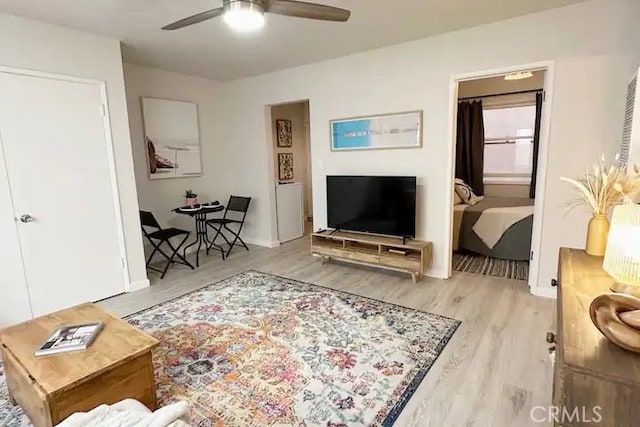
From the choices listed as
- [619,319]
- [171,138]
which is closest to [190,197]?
[171,138]

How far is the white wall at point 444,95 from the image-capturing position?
9.12 feet

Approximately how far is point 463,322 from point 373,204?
158cm

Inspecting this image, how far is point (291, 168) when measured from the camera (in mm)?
6695

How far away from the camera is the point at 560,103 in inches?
116

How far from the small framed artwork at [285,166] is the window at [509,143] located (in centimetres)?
350

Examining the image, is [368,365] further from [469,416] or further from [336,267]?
[336,267]

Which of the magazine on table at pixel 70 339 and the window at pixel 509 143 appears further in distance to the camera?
the window at pixel 509 143

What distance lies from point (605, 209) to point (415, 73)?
2349 millimetres

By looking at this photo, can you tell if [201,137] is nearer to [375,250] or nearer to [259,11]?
[375,250]

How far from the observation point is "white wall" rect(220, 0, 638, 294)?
109 inches

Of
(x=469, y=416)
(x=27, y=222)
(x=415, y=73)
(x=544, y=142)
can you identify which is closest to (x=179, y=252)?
(x=27, y=222)

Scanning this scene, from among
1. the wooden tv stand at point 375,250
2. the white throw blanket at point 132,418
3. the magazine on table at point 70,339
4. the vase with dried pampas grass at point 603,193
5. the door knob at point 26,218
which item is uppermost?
the vase with dried pampas grass at point 603,193

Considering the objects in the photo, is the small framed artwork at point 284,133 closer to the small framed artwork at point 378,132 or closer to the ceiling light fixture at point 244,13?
the small framed artwork at point 378,132

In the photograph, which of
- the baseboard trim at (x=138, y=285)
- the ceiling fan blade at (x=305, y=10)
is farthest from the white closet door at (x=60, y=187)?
the ceiling fan blade at (x=305, y=10)
